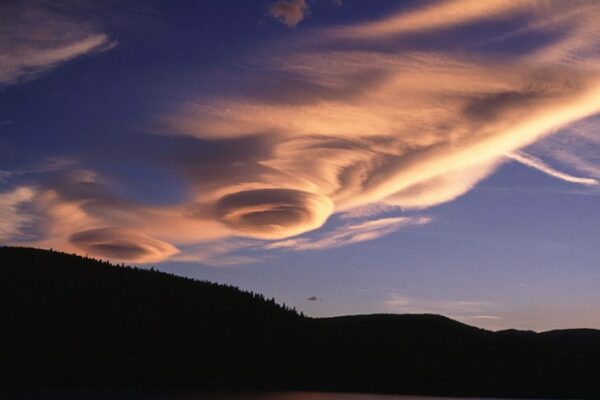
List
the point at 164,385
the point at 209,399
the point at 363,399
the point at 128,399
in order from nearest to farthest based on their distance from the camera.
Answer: the point at 128,399
the point at 209,399
the point at 363,399
the point at 164,385

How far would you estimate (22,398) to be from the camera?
98.1 meters

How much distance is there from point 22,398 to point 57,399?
4583mm

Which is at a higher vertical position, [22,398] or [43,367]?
[43,367]

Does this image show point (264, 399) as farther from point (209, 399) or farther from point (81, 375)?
point (81, 375)

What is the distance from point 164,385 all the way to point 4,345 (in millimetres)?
41867

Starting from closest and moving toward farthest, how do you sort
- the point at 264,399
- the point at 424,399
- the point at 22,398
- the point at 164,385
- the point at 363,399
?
the point at 22,398 < the point at 264,399 < the point at 363,399 < the point at 424,399 < the point at 164,385

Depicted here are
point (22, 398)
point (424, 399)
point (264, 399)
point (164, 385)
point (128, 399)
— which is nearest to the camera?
point (22, 398)

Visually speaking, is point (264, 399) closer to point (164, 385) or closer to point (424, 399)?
point (424, 399)

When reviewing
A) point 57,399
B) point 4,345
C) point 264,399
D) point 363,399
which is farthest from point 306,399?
point 4,345

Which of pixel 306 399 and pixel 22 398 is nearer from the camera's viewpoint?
pixel 22 398

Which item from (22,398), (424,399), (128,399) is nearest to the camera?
(22,398)

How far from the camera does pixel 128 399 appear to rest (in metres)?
110

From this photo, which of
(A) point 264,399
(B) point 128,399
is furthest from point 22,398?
(A) point 264,399

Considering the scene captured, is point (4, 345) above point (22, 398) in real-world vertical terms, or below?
above
